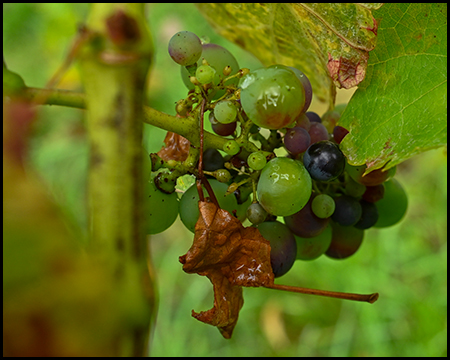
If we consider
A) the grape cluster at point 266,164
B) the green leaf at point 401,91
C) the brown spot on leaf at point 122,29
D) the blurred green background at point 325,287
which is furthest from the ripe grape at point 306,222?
the blurred green background at point 325,287

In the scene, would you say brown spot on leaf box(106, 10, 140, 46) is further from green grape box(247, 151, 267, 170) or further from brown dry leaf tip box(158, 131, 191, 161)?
brown dry leaf tip box(158, 131, 191, 161)

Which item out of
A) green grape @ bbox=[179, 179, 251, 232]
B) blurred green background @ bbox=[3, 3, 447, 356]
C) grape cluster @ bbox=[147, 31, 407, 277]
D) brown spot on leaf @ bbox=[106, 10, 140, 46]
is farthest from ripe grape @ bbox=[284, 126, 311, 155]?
blurred green background @ bbox=[3, 3, 447, 356]

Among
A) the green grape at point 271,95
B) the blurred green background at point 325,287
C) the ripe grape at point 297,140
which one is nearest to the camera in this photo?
the green grape at point 271,95

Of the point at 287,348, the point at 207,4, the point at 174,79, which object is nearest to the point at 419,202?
the point at 287,348

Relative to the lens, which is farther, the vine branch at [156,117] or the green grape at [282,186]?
the green grape at [282,186]

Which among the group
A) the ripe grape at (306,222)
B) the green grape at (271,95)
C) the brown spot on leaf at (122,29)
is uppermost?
the brown spot on leaf at (122,29)

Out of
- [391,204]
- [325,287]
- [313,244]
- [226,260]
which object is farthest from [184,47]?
[325,287]

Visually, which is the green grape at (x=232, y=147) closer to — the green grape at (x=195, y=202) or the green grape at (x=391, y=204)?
the green grape at (x=195, y=202)
